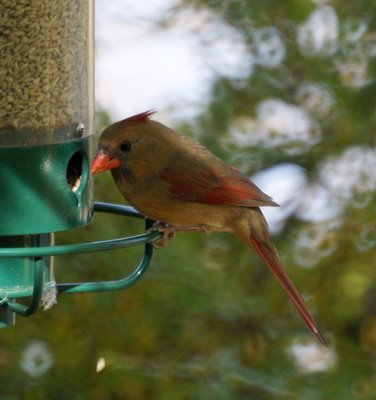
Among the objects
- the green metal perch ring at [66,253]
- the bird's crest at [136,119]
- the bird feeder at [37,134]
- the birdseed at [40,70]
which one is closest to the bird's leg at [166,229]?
the green metal perch ring at [66,253]

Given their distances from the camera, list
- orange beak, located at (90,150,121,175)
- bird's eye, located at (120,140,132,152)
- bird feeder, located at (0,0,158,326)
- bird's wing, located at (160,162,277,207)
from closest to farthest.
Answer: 1. bird feeder, located at (0,0,158,326)
2. orange beak, located at (90,150,121,175)
3. bird's eye, located at (120,140,132,152)
4. bird's wing, located at (160,162,277,207)

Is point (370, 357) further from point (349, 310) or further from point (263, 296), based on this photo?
point (263, 296)

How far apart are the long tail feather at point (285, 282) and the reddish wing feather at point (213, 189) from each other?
19 centimetres

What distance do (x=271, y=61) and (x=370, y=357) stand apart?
1.55 meters

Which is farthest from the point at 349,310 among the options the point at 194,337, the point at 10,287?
the point at 10,287

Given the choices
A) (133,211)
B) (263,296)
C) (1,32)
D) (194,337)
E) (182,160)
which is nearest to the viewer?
(1,32)

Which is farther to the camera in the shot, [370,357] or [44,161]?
[370,357]

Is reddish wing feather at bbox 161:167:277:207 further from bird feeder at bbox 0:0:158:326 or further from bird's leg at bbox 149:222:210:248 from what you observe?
bird feeder at bbox 0:0:158:326

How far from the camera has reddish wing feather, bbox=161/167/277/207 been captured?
4.85 metres

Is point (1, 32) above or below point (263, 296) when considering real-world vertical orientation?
above

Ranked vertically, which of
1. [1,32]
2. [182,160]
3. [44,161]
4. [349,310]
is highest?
[1,32]

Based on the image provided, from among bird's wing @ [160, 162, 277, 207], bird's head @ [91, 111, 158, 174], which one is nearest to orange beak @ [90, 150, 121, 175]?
bird's head @ [91, 111, 158, 174]

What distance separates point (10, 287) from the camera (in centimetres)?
399

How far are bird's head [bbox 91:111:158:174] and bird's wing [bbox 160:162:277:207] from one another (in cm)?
16
